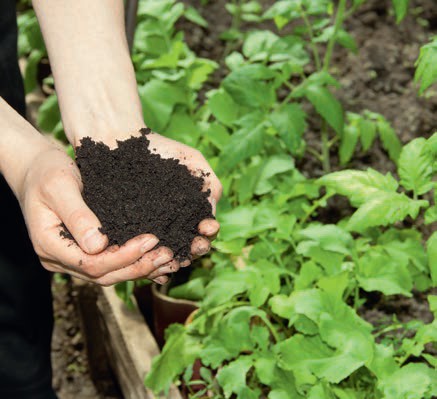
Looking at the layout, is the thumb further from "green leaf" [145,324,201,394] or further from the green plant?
"green leaf" [145,324,201,394]

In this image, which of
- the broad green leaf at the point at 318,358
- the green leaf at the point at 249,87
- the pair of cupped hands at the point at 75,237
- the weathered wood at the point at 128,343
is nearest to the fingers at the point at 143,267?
the pair of cupped hands at the point at 75,237

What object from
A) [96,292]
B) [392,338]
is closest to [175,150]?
[392,338]

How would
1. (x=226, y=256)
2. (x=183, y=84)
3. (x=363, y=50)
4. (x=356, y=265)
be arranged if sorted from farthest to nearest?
(x=363, y=50), (x=183, y=84), (x=226, y=256), (x=356, y=265)

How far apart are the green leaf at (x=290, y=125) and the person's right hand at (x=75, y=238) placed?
2.47ft

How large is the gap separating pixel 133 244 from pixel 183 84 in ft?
3.81

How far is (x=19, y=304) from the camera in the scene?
1738 millimetres

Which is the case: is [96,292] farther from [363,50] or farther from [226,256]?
[363,50]

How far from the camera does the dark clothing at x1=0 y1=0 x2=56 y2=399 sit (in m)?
1.69

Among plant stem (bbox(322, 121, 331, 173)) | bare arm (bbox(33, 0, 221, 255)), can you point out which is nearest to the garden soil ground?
plant stem (bbox(322, 121, 331, 173))

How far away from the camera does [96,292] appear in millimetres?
2303

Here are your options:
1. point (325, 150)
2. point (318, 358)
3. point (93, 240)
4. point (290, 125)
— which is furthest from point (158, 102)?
point (93, 240)

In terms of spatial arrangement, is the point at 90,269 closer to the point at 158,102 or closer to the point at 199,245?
the point at 199,245

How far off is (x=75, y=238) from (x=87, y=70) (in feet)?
1.29

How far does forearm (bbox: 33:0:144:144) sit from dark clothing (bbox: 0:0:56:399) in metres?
0.21
